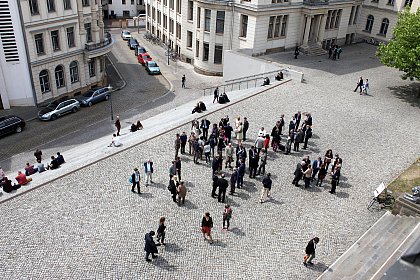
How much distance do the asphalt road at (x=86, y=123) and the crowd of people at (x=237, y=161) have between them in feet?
43.0

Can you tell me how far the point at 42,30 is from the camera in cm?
3659

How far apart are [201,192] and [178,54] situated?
3963 centimetres

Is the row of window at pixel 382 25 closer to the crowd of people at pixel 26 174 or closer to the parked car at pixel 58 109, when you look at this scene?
the parked car at pixel 58 109

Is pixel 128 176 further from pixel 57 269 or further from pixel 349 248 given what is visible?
pixel 349 248

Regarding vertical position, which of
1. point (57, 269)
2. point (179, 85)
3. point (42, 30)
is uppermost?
point (42, 30)

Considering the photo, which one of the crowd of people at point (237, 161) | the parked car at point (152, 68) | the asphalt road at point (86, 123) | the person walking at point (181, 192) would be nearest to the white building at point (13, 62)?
the asphalt road at point (86, 123)

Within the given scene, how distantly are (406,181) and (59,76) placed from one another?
32.8 m

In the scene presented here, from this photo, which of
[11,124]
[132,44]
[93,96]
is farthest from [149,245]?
[132,44]

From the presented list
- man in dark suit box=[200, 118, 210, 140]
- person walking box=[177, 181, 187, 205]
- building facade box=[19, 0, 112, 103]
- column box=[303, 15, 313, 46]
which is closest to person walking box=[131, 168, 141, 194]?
person walking box=[177, 181, 187, 205]

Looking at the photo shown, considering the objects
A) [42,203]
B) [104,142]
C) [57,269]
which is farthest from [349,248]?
[104,142]

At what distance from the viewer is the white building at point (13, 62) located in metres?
34.3

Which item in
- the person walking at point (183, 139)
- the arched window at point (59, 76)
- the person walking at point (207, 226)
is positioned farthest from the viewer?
the arched window at point (59, 76)

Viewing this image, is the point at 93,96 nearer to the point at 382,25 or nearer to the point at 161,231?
the point at 161,231

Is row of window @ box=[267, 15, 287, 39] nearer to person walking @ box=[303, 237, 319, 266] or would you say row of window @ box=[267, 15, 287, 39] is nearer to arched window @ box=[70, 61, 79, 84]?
arched window @ box=[70, 61, 79, 84]
